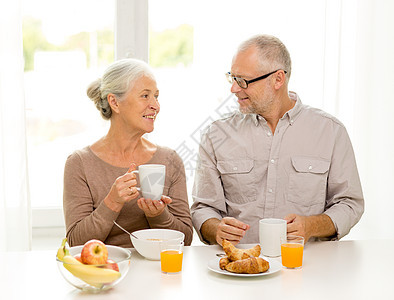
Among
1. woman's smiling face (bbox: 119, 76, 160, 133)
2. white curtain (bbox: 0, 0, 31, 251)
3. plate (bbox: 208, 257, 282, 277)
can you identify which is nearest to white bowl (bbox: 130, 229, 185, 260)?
plate (bbox: 208, 257, 282, 277)

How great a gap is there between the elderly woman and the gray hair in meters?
0.46

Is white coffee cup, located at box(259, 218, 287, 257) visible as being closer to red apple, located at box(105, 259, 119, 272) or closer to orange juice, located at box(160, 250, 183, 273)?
orange juice, located at box(160, 250, 183, 273)

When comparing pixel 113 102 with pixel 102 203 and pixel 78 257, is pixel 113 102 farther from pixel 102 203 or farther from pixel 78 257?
pixel 78 257

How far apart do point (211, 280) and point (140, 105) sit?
96 cm

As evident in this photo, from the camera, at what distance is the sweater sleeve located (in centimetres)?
229

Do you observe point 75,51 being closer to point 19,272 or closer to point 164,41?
point 164,41

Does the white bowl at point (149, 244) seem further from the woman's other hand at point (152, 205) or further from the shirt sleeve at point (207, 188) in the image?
the shirt sleeve at point (207, 188)

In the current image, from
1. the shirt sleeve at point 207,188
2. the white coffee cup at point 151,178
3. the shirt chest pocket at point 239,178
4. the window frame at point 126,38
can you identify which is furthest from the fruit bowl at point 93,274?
the window frame at point 126,38

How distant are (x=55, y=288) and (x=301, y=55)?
213 cm

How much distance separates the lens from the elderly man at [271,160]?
2.46 meters

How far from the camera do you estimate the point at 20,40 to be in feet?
9.29

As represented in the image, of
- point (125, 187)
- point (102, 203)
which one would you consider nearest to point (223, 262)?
point (125, 187)

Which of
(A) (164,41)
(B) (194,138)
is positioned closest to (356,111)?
(B) (194,138)

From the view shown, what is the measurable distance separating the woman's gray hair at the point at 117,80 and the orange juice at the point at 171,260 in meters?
0.91
